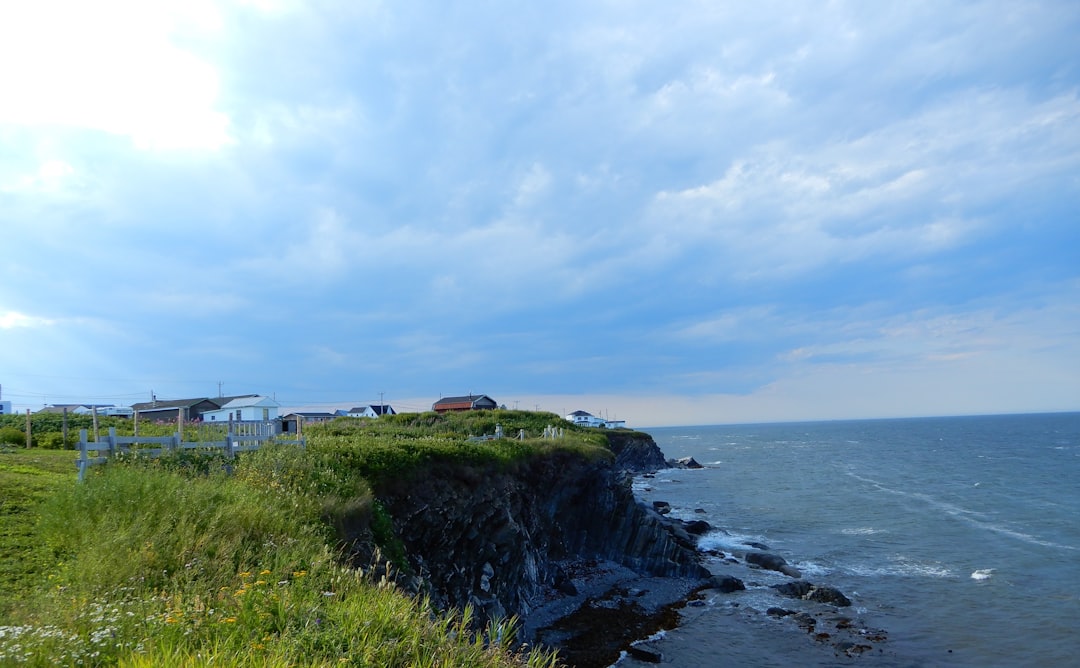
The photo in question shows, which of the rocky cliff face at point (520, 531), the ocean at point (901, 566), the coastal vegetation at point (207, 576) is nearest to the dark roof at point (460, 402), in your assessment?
the ocean at point (901, 566)

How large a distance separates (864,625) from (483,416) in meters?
44.7

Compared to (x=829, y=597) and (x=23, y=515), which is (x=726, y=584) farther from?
(x=23, y=515)

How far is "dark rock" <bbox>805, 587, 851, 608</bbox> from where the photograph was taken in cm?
2698

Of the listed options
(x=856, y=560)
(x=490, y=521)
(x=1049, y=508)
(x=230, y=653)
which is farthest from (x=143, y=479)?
(x=1049, y=508)

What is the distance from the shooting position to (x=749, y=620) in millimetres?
25094

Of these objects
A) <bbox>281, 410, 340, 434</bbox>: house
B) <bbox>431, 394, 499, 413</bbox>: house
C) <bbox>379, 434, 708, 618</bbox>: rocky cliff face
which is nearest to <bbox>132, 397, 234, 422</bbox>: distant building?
<bbox>281, 410, 340, 434</bbox>: house

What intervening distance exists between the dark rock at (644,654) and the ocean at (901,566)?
1.36 ft

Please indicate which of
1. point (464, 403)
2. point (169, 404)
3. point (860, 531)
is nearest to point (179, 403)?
point (169, 404)

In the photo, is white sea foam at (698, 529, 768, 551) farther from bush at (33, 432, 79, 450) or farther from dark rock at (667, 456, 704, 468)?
dark rock at (667, 456, 704, 468)

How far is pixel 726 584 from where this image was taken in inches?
1150

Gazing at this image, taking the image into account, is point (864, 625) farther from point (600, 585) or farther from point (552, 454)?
point (552, 454)

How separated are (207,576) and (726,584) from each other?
1039 inches

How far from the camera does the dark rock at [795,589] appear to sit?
92.2 ft

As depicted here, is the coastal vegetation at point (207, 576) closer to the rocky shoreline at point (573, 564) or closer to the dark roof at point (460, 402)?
the rocky shoreline at point (573, 564)
